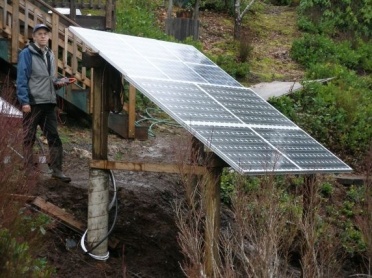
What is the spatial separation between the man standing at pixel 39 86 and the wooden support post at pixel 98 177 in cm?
91

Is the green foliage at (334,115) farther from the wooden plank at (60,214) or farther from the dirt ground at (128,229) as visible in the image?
the wooden plank at (60,214)

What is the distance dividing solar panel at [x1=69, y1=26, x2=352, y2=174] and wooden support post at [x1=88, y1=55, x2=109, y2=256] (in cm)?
45

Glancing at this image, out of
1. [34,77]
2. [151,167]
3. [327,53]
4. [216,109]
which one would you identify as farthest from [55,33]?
[327,53]

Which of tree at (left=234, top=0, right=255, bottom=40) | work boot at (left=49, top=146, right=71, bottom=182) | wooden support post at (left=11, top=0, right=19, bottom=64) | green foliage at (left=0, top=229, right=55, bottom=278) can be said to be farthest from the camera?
tree at (left=234, top=0, right=255, bottom=40)

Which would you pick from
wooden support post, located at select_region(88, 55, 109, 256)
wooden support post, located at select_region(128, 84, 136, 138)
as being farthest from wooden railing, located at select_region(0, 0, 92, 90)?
Result: wooden support post, located at select_region(88, 55, 109, 256)

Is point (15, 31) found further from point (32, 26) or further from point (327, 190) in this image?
point (327, 190)

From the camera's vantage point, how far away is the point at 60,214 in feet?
29.2

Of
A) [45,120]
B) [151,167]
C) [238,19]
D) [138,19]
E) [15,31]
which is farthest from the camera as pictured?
[238,19]

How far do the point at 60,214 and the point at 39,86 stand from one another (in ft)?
5.12

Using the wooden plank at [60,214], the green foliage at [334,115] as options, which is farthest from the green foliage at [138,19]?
the wooden plank at [60,214]

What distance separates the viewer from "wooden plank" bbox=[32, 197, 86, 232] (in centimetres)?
874

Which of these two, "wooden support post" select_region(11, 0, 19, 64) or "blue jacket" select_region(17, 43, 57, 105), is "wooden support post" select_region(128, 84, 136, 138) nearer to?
"wooden support post" select_region(11, 0, 19, 64)

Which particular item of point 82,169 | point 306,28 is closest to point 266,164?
point 82,169

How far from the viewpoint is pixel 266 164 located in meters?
7.41
